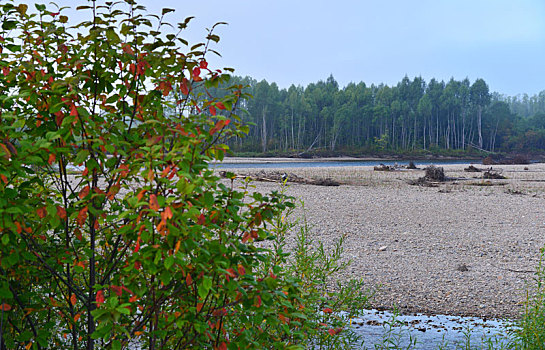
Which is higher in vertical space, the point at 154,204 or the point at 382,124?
the point at 382,124

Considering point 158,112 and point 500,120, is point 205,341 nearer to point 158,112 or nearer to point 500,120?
point 158,112

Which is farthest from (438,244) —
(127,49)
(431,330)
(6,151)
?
(6,151)

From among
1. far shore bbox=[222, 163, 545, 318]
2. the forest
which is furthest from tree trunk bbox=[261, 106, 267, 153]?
far shore bbox=[222, 163, 545, 318]

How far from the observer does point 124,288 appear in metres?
1.96

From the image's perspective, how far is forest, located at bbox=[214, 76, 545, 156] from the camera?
83.1m

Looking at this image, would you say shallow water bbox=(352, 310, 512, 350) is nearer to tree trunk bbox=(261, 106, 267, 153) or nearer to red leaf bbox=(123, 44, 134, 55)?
red leaf bbox=(123, 44, 134, 55)

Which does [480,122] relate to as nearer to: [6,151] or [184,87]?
[184,87]

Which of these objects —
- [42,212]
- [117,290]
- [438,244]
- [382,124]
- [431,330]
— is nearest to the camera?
[117,290]

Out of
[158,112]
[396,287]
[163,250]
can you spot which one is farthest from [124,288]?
[396,287]

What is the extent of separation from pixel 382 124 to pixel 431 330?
284 ft

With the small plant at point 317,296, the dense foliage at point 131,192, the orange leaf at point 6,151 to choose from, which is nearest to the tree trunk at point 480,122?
the small plant at point 317,296

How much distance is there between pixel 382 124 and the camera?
3511 inches

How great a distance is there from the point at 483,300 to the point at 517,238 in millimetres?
4329

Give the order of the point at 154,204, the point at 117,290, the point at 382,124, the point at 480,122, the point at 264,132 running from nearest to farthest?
the point at 154,204 < the point at 117,290 < the point at 264,132 < the point at 382,124 < the point at 480,122
